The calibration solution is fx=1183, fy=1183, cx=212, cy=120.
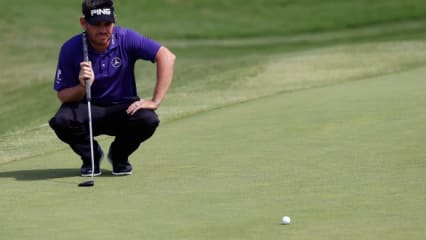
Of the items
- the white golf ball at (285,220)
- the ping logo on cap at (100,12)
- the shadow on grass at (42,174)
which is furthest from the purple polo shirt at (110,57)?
the white golf ball at (285,220)

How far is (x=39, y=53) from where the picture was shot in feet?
88.6

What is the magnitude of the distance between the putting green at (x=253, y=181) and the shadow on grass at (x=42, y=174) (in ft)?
0.06

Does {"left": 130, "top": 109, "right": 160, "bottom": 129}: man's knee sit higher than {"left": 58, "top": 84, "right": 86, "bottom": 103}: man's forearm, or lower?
lower

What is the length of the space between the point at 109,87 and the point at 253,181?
1462 millimetres

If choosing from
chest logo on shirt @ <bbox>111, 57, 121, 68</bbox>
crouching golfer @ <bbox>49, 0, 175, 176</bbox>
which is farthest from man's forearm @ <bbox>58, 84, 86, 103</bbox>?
chest logo on shirt @ <bbox>111, 57, 121, 68</bbox>

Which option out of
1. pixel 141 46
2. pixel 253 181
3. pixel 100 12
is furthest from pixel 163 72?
pixel 253 181

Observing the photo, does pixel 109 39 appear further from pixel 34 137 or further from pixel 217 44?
pixel 217 44

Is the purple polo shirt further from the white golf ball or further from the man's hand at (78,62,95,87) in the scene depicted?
the white golf ball

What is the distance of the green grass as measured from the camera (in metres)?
7.09

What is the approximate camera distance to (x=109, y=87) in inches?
368

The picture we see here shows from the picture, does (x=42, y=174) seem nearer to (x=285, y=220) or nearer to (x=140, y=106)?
(x=140, y=106)

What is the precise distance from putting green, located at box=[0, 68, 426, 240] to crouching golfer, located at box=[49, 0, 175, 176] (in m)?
0.30

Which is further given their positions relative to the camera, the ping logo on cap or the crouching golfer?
the crouching golfer

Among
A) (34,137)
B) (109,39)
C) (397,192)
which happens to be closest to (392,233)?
(397,192)
